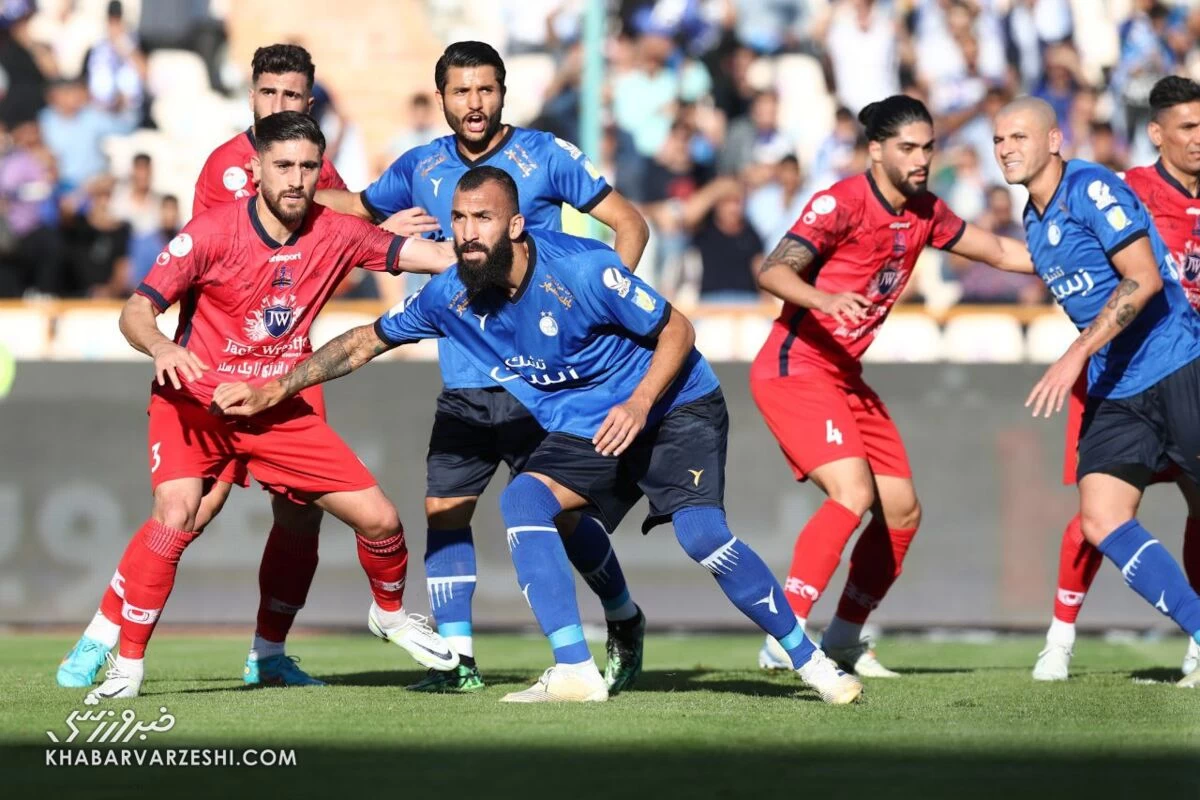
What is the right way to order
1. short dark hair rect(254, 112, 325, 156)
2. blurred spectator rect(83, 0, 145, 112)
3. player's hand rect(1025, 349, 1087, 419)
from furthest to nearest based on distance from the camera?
blurred spectator rect(83, 0, 145, 112)
short dark hair rect(254, 112, 325, 156)
player's hand rect(1025, 349, 1087, 419)

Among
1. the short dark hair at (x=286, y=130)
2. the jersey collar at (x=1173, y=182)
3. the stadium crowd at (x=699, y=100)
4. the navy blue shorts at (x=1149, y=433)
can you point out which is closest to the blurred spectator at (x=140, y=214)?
the stadium crowd at (x=699, y=100)

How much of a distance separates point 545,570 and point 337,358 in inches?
48.3

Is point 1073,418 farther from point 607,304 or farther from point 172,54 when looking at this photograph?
point 172,54

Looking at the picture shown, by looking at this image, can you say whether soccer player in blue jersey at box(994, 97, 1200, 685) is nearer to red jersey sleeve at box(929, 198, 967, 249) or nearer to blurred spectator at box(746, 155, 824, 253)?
red jersey sleeve at box(929, 198, 967, 249)

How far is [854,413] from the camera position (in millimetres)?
8492

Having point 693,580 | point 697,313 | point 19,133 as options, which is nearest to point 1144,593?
point 693,580

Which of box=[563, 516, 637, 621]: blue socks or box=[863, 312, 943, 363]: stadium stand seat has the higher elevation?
box=[863, 312, 943, 363]: stadium stand seat

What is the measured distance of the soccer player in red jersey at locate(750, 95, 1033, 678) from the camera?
8195 mm

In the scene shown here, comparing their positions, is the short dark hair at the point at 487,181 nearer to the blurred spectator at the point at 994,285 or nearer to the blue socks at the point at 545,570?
Answer: the blue socks at the point at 545,570

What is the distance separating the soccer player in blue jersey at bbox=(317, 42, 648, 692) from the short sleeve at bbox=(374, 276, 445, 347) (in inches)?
28.3

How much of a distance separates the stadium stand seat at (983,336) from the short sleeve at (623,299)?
6.28 meters

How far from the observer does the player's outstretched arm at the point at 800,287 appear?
285 inches

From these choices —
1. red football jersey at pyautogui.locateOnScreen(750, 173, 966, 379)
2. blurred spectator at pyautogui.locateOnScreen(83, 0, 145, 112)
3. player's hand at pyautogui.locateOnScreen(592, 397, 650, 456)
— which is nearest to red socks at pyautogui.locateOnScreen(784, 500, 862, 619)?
red football jersey at pyautogui.locateOnScreen(750, 173, 966, 379)

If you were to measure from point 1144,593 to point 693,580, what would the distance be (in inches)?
186
